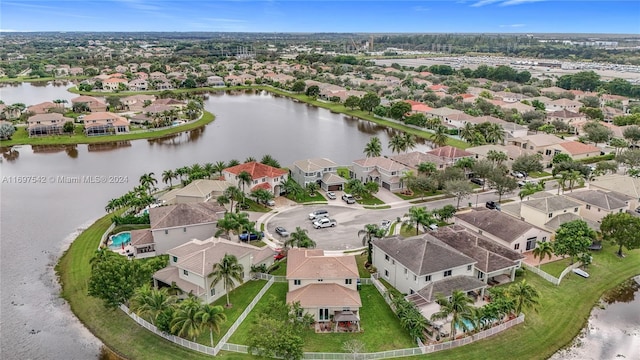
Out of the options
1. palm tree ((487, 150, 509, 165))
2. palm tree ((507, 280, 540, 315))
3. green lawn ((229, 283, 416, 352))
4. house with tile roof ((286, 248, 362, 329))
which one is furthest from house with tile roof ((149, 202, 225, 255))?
palm tree ((487, 150, 509, 165))

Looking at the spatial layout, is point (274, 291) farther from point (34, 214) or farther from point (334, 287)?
point (34, 214)

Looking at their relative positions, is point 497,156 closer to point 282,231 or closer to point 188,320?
point 282,231

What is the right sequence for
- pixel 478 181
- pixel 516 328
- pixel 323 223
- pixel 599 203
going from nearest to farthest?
1. pixel 516 328
2. pixel 323 223
3. pixel 599 203
4. pixel 478 181

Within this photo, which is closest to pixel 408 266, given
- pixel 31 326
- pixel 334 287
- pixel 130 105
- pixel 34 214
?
pixel 334 287

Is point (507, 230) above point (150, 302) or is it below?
above

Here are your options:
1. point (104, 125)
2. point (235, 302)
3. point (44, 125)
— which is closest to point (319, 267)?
point (235, 302)

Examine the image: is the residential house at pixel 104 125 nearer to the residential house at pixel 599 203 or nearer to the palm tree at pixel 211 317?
the palm tree at pixel 211 317

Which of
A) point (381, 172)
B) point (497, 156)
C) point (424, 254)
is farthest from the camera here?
point (497, 156)

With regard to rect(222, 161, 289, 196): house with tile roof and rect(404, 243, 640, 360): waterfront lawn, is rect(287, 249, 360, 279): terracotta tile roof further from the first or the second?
rect(222, 161, 289, 196): house with tile roof
